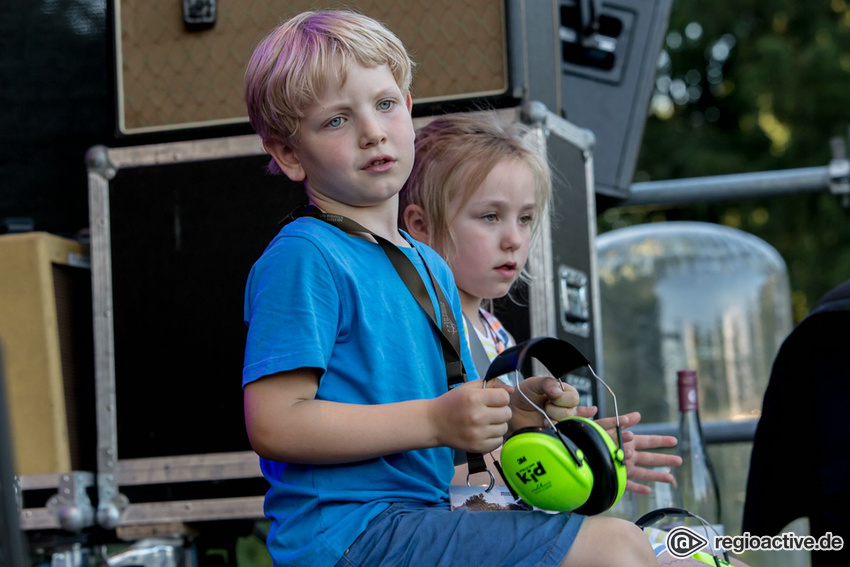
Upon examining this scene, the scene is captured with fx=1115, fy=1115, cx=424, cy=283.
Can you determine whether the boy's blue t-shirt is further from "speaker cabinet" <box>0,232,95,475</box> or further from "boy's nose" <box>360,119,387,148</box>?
"speaker cabinet" <box>0,232,95,475</box>

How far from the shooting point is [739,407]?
438 cm

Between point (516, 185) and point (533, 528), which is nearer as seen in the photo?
point (533, 528)

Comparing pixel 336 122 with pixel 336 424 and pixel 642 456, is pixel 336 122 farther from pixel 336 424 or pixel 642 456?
pixel 642 456

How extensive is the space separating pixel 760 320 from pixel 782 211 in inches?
280

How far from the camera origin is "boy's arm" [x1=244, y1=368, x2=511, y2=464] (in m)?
1.23

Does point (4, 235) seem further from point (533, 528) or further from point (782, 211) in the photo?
point (782, 211)

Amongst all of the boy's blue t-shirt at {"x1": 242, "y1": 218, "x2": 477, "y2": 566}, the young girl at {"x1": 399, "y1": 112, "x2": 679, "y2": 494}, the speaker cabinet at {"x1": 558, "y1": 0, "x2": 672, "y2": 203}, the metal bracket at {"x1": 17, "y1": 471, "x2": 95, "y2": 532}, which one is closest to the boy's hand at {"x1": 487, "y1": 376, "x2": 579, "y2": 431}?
the boy's blue t-shirt at {"x1": 242, "y1": 218, "x2": 477, "y2": 566}

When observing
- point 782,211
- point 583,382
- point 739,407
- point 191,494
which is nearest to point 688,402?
point 583,382

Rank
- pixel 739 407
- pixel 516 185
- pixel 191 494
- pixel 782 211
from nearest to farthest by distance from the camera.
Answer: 1. pixel 516 185
2. pixel 191 494
3. pixel 739 407
4. pixel 782 211

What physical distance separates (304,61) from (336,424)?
0.48m
